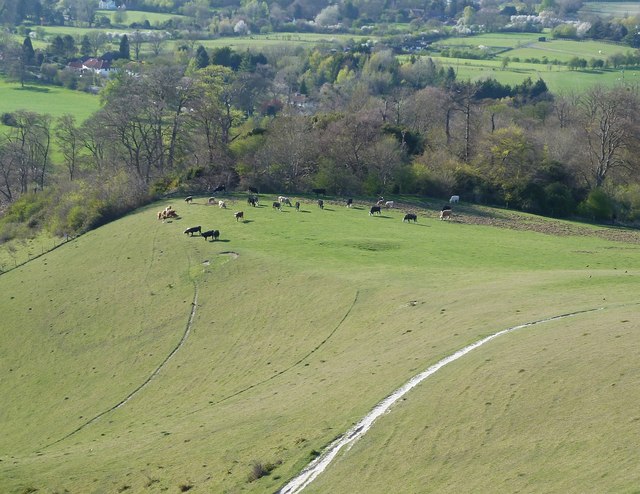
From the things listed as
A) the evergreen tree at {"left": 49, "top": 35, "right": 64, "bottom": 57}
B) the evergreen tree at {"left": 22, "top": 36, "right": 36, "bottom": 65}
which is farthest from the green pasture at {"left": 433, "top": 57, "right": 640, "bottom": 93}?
the evergreen tree at {"left": 22, "top": 36, "right": 36, "bottom": 65}

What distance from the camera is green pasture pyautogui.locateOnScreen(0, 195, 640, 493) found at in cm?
2444

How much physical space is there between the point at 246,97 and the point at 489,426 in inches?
4125

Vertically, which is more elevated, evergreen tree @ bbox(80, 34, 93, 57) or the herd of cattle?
evergreen tree @ bbox(80, 34, 93, 57)

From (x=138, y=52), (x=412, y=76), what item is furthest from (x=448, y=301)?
(x=138, y=52)

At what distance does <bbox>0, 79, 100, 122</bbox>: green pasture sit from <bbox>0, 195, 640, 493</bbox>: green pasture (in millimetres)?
74026

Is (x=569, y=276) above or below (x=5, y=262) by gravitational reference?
above

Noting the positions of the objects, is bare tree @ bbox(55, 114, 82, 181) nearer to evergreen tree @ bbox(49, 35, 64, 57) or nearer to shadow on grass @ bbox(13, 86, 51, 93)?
shadow on grass @ bbox(13, 86, 51, 93)

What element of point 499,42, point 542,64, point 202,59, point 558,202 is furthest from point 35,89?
point 558,202

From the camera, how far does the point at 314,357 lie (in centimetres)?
3791

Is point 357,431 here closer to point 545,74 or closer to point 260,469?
point 260,469

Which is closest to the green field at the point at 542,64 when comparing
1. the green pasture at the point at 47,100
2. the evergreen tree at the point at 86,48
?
the green pasture at the point at 47,100

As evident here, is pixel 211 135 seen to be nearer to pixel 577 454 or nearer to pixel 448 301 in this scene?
pixel 448 301

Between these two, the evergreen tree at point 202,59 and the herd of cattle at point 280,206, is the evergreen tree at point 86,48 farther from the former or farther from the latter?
the herd of cattle at point 280,206

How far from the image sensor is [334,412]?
94.6 ft
